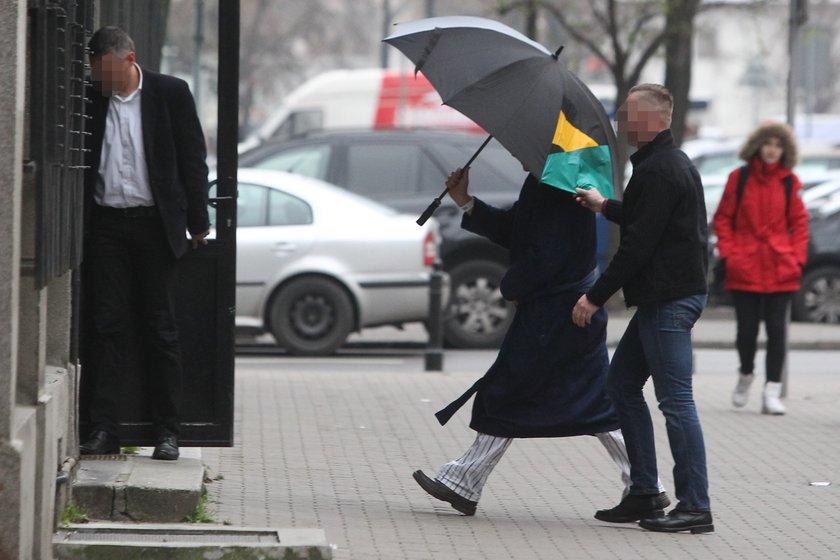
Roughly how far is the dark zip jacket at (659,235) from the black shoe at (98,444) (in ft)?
6.94

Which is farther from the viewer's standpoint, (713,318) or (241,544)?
(713,318)

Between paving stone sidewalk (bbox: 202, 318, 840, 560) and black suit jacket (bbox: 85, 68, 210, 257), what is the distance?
123 cm

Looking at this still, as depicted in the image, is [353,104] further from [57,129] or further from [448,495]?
[57,129]

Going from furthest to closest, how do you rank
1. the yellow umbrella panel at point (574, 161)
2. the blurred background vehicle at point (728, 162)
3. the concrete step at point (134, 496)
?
1. the blurred background vehicle at point (728, 162)
2. the yellow umbrella panel at point (574, 161)
3. the concrete step at point (134, 496)

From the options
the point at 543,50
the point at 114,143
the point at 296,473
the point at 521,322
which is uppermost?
the point at 543,50

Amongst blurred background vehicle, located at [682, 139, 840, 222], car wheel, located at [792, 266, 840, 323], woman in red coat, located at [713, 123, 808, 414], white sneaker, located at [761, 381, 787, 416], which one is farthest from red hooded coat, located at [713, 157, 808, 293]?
blurred background vehicle, located at [682, 139, 840, 222]

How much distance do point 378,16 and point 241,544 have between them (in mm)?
63041

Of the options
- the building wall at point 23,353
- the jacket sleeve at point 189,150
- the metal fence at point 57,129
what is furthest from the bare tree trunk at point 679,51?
the building wall at point 23,353

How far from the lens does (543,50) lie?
6.63 m

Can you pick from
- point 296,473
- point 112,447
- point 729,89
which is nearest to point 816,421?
point 296,473

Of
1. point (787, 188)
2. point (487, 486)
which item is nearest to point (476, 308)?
point (787, 188)

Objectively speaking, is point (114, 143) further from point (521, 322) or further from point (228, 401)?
point (521, 322)

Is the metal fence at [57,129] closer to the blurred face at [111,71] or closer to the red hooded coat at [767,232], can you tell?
the blurred face at [111,71]

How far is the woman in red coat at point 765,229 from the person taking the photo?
10.1 meters
